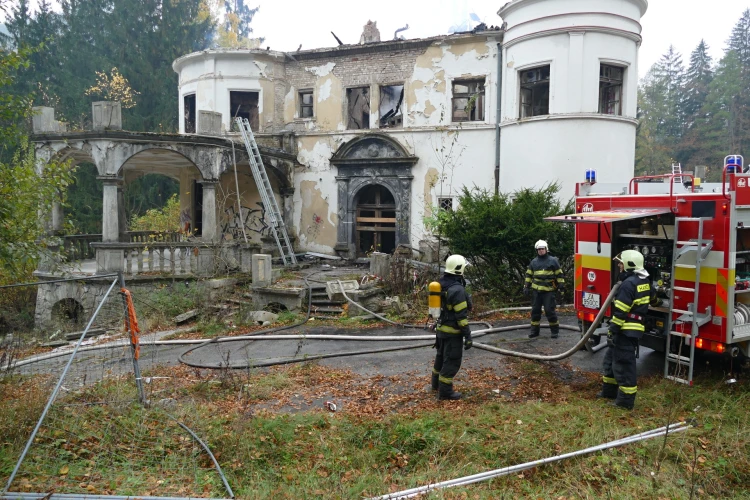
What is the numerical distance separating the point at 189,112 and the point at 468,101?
1122 cm

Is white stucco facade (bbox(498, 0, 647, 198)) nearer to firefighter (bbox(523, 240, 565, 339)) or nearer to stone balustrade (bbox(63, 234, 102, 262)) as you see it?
firefighter (bbox(523, 240, 565, 339))

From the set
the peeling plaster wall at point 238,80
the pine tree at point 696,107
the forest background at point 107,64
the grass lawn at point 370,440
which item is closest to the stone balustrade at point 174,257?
the peeling plaster wall at point 238,80

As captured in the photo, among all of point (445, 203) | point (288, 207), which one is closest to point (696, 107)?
point (445, 203)

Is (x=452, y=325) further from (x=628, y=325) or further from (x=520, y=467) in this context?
(x=520, y=467)

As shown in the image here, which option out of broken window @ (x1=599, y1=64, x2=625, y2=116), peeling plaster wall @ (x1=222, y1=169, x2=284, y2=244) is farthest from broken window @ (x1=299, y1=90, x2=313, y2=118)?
broken window @ (x1=599, y1=64, x2=625, y2=116)

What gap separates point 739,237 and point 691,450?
116 inches

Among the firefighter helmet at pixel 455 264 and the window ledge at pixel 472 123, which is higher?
the window ledge at pixel 472 123

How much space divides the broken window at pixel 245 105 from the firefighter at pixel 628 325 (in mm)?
16676

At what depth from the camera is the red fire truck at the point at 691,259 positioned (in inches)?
251

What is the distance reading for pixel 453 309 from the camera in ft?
22.0

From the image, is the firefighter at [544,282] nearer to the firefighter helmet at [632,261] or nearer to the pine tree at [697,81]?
the firefighter helmet at [632,261]

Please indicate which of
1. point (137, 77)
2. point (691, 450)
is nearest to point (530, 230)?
point (691, 450)

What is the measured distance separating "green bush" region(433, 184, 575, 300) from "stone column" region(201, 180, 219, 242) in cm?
701

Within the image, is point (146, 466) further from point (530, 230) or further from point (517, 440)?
point (530, 230)
